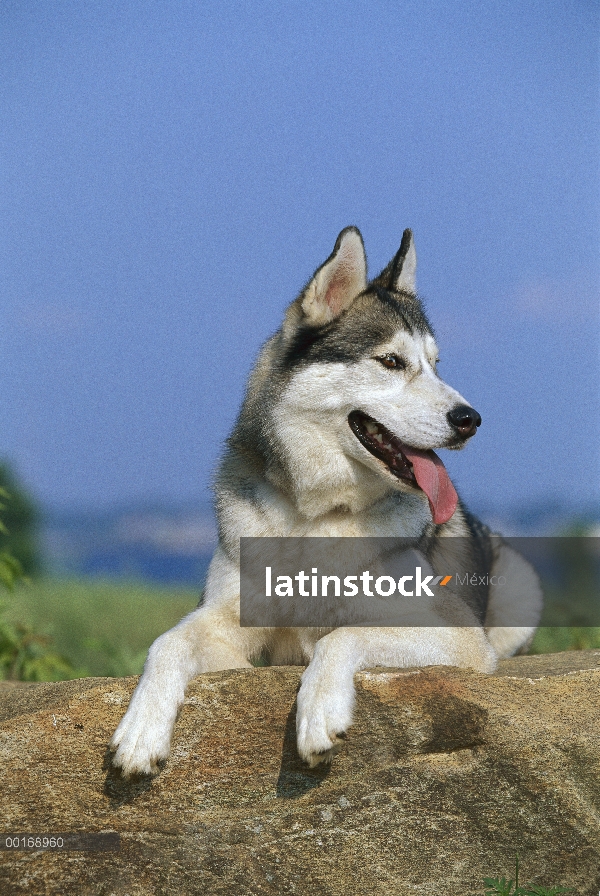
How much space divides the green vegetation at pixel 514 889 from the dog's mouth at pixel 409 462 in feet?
6.04

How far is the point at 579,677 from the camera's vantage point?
477 centimetres

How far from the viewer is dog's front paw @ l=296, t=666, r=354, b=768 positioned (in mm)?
3887

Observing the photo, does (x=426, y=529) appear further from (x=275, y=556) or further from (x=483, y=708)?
(x=483, y=708)

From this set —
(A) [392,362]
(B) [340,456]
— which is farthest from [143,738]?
(A) [392,362]

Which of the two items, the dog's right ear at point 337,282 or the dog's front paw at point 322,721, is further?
the dog's right ear at point 337,282

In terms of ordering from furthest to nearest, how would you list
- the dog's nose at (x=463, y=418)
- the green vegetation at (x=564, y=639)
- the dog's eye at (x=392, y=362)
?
1. the green vegetation at (x=564, y=639)
2. the dog's eye at (x=392, y=362)
3. the dog's nose at (x=463, y=418)

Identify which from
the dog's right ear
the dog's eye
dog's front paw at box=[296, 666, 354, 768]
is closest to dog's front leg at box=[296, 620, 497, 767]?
dog's front paw at box=[296, 666, 354, 768]

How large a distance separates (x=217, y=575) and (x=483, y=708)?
5.76 ft

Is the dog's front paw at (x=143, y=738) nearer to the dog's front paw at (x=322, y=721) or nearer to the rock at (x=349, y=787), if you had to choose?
the rock at (x=349, y=787)

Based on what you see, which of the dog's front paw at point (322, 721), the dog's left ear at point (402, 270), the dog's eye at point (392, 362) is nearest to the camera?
the dog's front paw at point (322, 721)

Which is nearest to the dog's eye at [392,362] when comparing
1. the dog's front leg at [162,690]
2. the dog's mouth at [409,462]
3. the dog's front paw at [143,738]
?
the dog's mouth at [409,462]

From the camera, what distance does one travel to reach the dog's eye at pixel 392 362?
16.7 ft

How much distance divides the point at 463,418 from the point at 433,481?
0.40 meters
